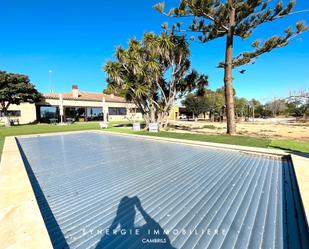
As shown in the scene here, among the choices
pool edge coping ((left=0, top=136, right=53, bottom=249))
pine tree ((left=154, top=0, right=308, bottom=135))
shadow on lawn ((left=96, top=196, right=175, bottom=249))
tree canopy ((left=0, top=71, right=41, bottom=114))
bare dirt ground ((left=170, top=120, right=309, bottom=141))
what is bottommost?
shadow on lawn ((left=96, top=196, right=175, bottom=249))

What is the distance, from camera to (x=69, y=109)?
2953 centimetres

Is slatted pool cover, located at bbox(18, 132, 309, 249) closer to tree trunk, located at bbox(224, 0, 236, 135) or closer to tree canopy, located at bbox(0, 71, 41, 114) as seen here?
tree trunk, located at bbox(224, 0, 236, 135)

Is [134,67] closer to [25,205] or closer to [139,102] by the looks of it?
[139,102]

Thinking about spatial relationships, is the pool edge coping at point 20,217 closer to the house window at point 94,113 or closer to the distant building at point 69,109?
the distant building at point 69,109

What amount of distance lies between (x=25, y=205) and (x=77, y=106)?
28410 millimetres

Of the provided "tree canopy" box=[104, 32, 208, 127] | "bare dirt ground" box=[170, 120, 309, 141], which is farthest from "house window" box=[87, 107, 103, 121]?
"tree canopy" box=[104, 32, 208, 127]

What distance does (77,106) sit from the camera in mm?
29422

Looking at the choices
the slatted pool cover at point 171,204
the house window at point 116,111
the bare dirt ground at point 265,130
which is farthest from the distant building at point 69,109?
the slatted pool cover at point 171,204

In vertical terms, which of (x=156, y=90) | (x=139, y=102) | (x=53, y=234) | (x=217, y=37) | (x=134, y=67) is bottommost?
(x=53, y=234)

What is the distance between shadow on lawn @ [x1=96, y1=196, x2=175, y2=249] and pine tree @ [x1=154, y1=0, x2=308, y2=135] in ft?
36.9

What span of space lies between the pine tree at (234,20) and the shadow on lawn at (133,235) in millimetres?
11251

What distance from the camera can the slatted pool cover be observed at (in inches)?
93.7

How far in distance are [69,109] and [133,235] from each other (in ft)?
99.1

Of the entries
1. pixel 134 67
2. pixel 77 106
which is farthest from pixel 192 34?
pixel 77 106
